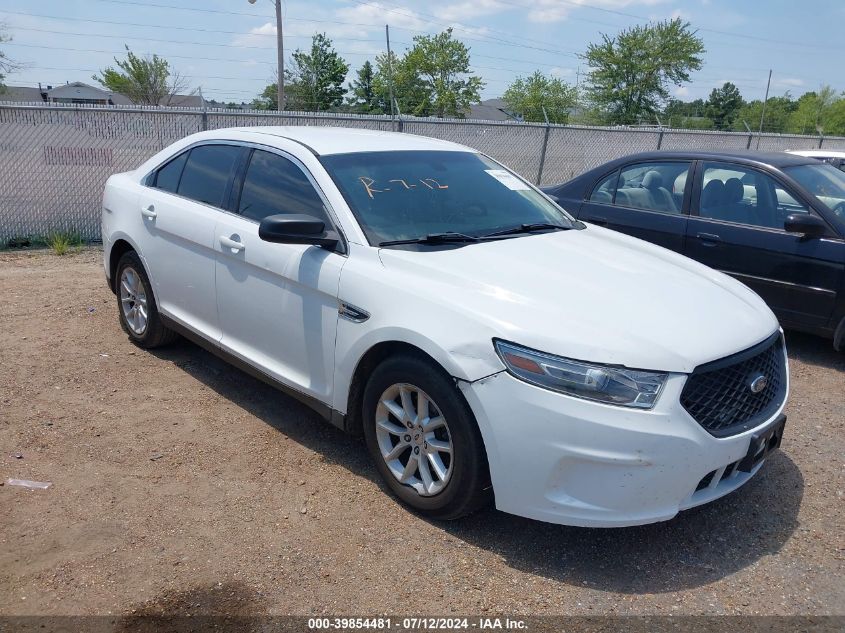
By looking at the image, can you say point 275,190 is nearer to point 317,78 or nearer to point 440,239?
point 440,239

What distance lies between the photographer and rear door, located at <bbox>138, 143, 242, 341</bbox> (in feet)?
14.6

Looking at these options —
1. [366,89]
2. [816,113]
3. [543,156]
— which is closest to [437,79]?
[366,89]

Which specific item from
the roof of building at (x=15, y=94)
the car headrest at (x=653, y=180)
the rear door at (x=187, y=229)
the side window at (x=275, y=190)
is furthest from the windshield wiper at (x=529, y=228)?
the roof of building at (x=15, y=94)

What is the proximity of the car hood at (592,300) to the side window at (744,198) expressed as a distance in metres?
2.34

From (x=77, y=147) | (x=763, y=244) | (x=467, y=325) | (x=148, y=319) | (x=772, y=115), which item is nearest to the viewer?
(x=467, y=325)

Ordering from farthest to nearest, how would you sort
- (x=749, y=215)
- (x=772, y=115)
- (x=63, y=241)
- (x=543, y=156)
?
1. (x=772, y=115)
2. (x=543, y=156)
3. (x=63, y=241)
4. (x=749, y=215)

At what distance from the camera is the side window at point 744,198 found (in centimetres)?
581

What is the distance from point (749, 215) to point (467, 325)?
13.1 ft

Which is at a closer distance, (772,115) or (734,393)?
(734,393)

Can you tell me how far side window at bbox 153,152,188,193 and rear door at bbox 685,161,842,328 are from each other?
414 centimetres

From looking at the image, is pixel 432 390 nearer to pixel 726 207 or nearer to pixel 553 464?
pixel 553 464

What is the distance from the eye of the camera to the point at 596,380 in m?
2.78

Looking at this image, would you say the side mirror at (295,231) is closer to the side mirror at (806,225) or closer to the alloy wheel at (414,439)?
the alloy wheel at (414,439)

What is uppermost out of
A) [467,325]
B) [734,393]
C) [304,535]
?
[467,325]
